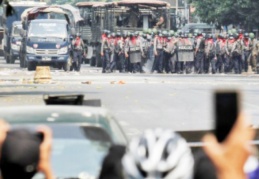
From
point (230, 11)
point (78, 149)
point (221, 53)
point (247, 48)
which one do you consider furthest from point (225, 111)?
point (230, 11)

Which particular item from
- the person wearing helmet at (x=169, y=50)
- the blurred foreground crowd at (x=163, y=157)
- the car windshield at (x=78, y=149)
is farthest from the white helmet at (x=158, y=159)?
the person wearing helmet at (x=169, y=50)

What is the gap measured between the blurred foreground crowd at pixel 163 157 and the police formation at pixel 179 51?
51129 millimetres

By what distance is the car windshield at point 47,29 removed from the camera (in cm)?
5309

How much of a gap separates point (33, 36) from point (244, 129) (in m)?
50.7

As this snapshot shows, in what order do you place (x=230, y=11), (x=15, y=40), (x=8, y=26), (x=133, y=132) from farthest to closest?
(x=8, y=26), (x=230, y=11), (x=15, y=40), (x=133, y=132)

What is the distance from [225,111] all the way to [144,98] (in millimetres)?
27907

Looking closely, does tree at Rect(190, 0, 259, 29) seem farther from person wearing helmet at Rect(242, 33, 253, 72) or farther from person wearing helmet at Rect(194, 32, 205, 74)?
person wearing helmet at Rect(194, 32, 205, 74)

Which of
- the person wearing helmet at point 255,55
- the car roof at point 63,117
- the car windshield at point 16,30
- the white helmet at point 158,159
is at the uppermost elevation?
the white helmet at point 158,159

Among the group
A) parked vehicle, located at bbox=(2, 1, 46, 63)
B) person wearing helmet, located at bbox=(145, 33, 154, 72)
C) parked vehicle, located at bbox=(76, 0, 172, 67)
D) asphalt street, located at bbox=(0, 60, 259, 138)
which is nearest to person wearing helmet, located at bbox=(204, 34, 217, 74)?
→ person wearing helmet, located at bbox=(145, 33, 154, 72)

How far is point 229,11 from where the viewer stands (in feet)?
221

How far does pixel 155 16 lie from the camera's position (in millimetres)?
59531

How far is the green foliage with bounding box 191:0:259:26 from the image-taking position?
213 ft

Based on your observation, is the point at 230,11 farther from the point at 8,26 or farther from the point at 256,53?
the point at 8,26

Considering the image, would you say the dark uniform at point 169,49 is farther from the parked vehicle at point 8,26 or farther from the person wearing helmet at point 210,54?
the parked vehicle at point 8,26
